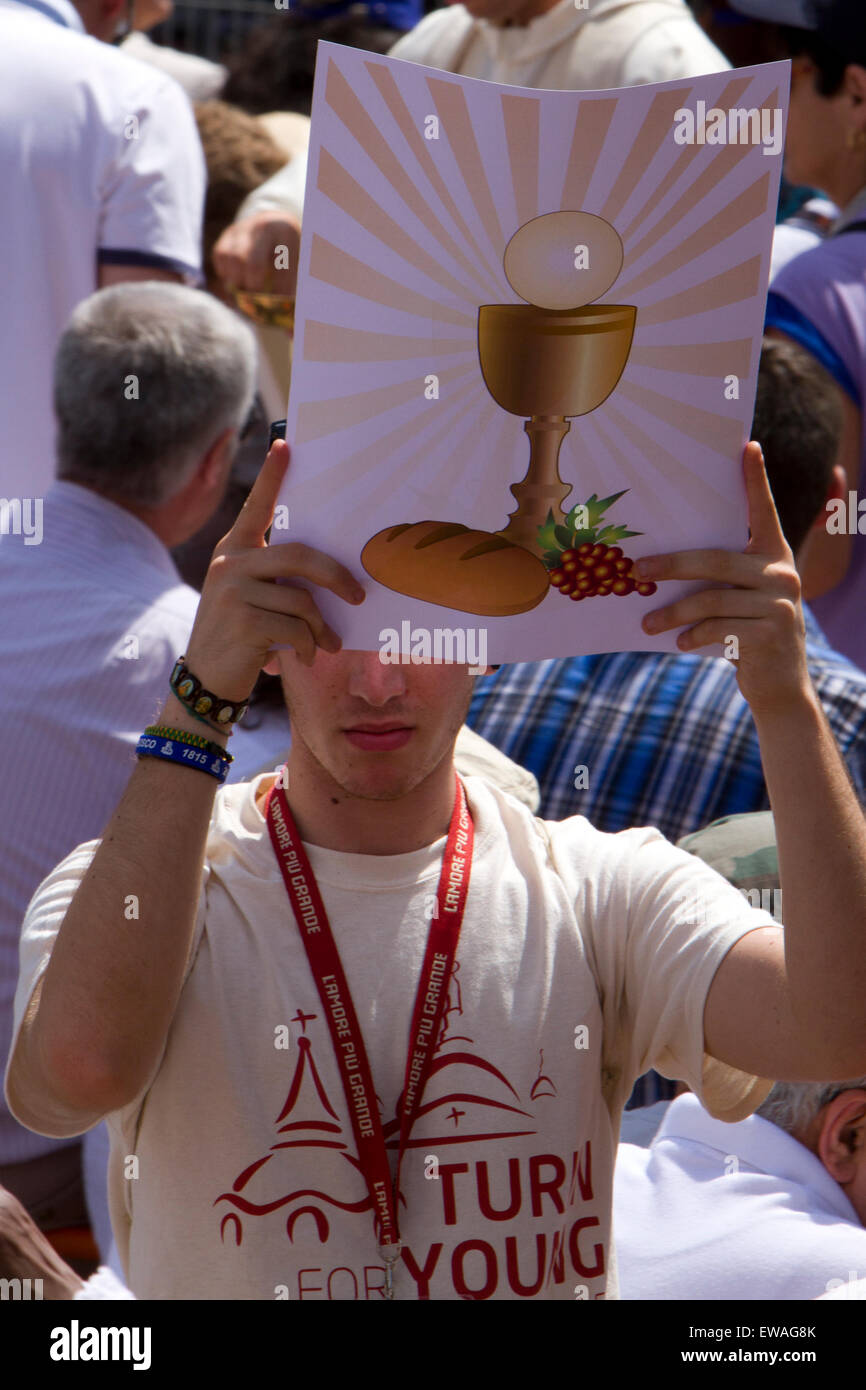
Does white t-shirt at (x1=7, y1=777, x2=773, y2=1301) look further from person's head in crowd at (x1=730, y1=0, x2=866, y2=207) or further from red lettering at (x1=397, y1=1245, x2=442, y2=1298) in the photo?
person's head in crowd at (x1=730, y1=0, x2=866, y2=207)

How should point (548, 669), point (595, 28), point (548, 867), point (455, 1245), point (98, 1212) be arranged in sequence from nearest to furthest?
point (455, 1245) → point (548, 867) → point (98, 1212) → point (548, 669) → point (595, 28)

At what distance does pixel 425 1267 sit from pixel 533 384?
0.90 metres

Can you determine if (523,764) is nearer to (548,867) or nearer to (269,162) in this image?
(548,867)

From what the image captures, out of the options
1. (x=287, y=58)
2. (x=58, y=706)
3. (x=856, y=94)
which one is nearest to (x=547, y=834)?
(x=58, y=706)

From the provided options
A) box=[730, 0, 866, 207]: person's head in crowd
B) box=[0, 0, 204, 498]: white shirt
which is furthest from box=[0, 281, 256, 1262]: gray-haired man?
box=[730, 0, 866, 207]: person's head in crowd

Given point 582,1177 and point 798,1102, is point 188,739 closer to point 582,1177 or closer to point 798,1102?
point 582,1177

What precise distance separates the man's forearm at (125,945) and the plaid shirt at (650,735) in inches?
46.0

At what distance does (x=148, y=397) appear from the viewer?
3152 millimetres

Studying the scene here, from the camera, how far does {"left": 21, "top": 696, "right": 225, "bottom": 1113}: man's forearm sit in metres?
1.66

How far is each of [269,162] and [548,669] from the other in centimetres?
228

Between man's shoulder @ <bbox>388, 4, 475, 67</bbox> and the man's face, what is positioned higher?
man's shoulder @ <bbox>388, 4, 475, 67</bbox>

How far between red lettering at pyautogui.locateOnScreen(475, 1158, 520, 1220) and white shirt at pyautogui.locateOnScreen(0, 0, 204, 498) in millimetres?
2465

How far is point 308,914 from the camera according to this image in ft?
5.99

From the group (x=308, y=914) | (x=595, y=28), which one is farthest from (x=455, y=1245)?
(x=595, y=28)
